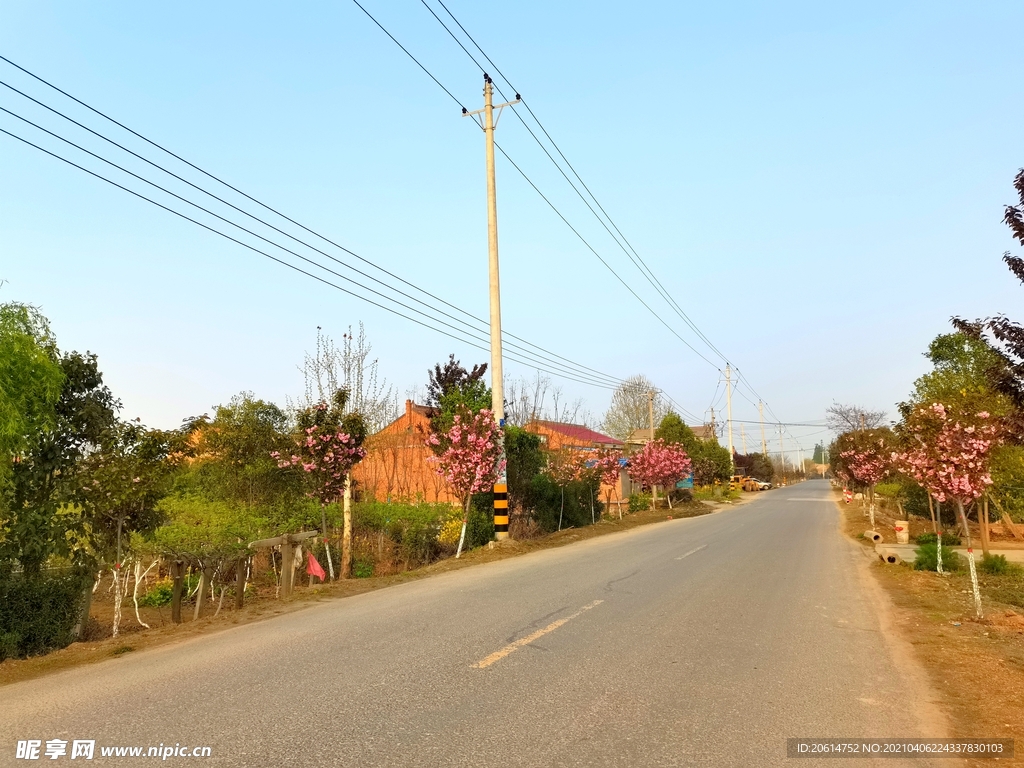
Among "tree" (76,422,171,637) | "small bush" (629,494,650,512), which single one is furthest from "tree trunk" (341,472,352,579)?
"small bush" (629,494,650,512)

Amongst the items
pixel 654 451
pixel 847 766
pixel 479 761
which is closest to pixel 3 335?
pixel 479 761

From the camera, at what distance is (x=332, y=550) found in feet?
60.5

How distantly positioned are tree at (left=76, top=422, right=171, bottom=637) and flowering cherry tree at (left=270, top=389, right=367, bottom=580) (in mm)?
4387

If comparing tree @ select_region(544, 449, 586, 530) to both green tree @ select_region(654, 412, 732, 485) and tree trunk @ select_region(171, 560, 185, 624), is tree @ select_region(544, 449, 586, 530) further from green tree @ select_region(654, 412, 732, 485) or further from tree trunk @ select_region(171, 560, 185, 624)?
green tree @ select_region(654, 412, 732, 485)

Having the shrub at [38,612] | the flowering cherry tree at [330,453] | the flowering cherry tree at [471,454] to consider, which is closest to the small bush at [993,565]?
the flowering cherry tree at [471,454]

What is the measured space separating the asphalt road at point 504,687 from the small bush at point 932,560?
7.60 m

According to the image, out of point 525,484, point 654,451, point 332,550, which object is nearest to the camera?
point 332,550

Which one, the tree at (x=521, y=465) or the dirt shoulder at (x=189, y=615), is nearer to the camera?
the dirt shoulder at (x=189, y=615)

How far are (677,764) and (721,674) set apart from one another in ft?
7.85

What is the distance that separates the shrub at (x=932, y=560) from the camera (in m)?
17.0

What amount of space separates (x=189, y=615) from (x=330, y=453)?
168 inches

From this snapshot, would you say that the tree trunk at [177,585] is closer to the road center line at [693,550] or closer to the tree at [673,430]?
the road center line at [693,550]

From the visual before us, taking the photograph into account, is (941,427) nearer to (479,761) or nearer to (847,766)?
(847,766)

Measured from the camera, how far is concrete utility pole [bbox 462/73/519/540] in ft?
65.4
